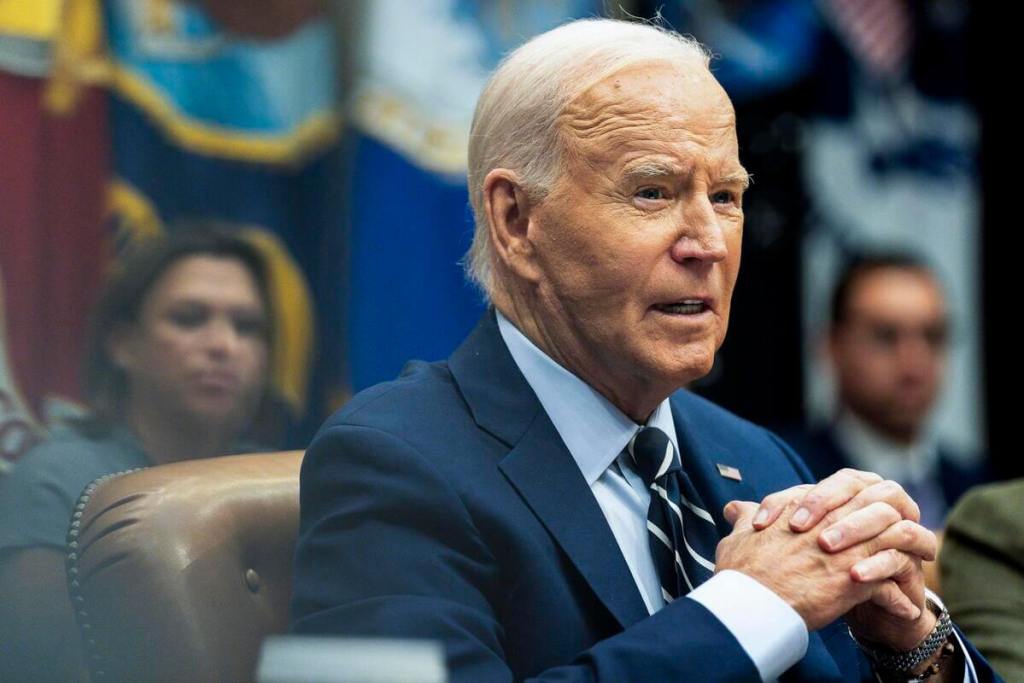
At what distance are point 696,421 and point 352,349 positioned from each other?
5.25 ft

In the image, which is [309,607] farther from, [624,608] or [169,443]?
[169,443]

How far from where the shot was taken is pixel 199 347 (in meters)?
3.21

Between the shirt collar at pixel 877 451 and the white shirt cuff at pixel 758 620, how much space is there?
2.76 m

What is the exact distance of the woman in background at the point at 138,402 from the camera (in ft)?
6.59

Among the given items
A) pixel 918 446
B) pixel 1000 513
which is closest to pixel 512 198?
pixel 1000 513

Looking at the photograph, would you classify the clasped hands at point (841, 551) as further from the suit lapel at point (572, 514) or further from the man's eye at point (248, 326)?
the man's eye at point (248, 326)

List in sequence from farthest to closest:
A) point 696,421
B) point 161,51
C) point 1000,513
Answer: point 161,51 < point 1000,513 < point 696,421

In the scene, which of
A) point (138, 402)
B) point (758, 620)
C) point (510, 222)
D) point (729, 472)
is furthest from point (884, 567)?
point (138, 402)

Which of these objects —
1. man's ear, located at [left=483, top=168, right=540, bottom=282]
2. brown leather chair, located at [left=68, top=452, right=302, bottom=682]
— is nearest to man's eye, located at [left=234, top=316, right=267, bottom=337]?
brown leather chair, located at [left=68, top=452, right=302, bottom=682]

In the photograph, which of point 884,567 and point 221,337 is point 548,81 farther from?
point 221,337

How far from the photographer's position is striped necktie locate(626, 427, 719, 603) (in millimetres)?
1978

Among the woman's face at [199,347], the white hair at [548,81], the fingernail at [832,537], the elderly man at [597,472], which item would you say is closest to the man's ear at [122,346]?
the woman's face at [199,347]

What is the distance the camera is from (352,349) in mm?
3709

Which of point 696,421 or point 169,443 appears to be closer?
point 696,421
